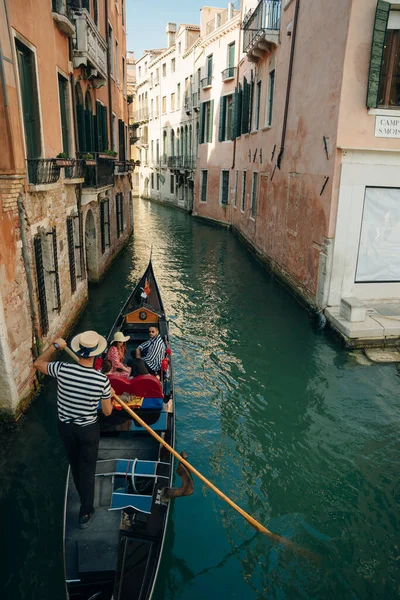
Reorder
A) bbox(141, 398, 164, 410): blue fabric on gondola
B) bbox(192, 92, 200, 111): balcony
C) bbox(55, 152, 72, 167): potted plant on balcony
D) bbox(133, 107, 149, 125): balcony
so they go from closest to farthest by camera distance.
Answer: bbox(141, 398, 164, 410): blue fabric on gondola
bbox(55, 152, 72, 167): potted plant on balcony
bbox(192, 92, 200, 111): balcony
bbox(133, 107, 149, 125): balcony

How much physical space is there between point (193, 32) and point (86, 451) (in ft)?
92.4

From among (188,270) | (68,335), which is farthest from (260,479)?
(188,270)

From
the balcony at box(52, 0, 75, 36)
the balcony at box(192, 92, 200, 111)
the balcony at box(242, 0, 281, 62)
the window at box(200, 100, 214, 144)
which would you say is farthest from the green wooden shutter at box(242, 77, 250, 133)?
the balcony at box(52, 0, 75, 36)

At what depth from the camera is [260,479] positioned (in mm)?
5004

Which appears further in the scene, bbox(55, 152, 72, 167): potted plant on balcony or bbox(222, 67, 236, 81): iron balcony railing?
bbox(222, 67, 236, 81): iron balcony railing

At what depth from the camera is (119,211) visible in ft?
51.2

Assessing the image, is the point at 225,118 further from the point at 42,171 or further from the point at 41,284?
the point at 41,284

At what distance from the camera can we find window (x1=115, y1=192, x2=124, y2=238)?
15317mm

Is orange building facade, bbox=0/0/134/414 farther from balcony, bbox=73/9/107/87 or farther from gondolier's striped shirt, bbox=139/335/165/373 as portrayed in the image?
gondolier's striped shirt, bbox=139/335/165/373

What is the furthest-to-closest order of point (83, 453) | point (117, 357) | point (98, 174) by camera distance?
point (98, 174), point (117, 357), point (83, 453)

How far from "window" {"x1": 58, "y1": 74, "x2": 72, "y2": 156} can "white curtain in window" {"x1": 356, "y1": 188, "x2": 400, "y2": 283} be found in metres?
5.72

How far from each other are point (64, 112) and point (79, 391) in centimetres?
682

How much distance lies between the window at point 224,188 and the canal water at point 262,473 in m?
13.8

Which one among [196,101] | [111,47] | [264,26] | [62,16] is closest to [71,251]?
[62,16]
